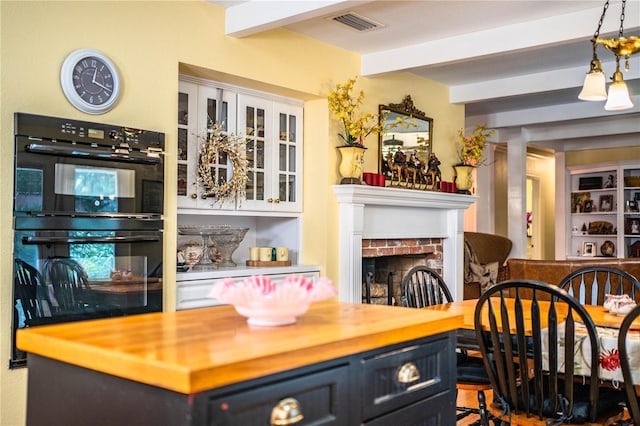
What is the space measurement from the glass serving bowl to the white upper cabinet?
0.21 m

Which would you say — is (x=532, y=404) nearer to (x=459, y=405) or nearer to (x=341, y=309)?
(x=341, y=309)

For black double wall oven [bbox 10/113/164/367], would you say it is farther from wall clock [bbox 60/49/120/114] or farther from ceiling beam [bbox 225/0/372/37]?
ceiling beam [bbox 225/0/372/37]

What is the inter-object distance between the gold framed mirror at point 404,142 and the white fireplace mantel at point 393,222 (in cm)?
22

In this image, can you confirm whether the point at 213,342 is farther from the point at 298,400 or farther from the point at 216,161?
the point at 216,161

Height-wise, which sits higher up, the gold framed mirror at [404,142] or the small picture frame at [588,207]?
the gold framed mirror at [404,142]

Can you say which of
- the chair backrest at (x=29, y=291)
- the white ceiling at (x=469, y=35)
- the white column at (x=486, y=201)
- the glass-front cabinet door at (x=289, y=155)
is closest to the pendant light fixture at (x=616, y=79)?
the white ceiling at (x=469, y=35)

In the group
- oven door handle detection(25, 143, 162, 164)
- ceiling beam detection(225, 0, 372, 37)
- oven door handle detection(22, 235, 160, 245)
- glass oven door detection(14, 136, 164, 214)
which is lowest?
oven door handle detection(22, 235, 160, 245)

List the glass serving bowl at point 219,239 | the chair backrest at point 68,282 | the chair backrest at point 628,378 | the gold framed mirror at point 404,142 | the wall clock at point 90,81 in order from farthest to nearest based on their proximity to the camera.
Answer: the gold framed mirror at point 404,142 < the glass serving bowl at point 219,239 < the wall clock at point 90,81 < the chair backrest at point 68,282 < the chair backrest at point 628,378

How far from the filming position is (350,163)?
4.93 m

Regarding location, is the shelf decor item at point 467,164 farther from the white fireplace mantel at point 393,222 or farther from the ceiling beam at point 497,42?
the ceiling beam at point 497,42

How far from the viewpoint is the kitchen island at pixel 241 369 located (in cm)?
113

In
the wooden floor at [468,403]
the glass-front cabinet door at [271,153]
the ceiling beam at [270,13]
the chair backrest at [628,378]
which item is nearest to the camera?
the chair backrest at [628,378]

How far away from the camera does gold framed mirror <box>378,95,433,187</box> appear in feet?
18.0

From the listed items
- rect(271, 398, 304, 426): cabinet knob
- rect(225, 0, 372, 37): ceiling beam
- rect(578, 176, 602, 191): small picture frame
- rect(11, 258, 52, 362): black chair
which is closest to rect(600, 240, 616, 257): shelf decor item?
rect(578, 176, 602, 191): small picture frame
